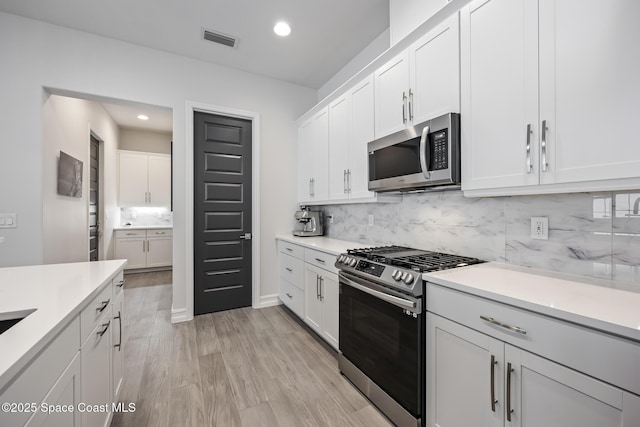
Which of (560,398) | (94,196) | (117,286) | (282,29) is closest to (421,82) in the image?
(282,29)

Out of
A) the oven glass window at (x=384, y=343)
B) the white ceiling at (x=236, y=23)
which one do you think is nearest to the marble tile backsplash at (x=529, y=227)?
the oven glass window at (x=384, y=343)

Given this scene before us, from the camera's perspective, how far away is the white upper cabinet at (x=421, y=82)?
1.66 metres

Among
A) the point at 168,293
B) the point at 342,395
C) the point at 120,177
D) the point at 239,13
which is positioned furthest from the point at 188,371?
the point at 120,177

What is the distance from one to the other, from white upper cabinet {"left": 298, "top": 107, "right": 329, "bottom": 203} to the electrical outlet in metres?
1.89

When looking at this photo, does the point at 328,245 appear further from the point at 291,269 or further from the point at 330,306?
the point at 291,269

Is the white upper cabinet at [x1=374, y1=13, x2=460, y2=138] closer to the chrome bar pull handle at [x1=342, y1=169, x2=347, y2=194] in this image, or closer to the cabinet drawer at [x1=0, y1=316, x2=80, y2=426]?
the chrome bar pull handle at [x1=342, y1=169, x2=347, y2=194]

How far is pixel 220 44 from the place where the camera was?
2.95 m

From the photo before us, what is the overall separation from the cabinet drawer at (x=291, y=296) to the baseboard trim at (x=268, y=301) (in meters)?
0.09

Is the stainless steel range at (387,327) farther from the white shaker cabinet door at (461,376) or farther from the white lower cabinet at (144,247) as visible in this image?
the white lower cabinet at (144,247)

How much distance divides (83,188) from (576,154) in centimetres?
498

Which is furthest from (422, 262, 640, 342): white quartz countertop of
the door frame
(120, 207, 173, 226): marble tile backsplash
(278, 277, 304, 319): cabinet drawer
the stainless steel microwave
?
(120, 207, 173, 226): marble tile backsplash

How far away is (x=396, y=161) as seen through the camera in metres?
2.03

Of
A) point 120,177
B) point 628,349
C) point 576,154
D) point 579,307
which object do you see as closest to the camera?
point 628,349

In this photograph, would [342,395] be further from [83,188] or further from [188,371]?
[83,188]
